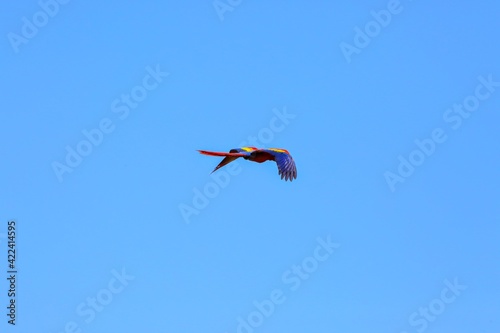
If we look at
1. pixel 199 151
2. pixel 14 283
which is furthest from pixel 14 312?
pixel 199 151

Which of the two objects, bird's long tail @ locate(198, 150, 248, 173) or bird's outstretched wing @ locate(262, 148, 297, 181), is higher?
bird's long tail @ locate(198, 150, 248, 173)

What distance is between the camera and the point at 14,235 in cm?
4703

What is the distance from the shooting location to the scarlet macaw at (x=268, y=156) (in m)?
42.4

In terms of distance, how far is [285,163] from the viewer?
42562mm

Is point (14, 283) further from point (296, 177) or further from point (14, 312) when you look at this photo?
point (296, 177)

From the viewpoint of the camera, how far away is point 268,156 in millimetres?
43469

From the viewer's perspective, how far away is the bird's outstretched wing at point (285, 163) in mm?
42312

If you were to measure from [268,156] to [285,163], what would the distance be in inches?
41.5

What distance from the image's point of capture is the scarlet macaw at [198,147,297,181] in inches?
1668

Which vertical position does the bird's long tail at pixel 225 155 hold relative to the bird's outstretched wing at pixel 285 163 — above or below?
above

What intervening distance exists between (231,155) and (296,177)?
2642 mm

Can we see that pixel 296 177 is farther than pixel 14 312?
No

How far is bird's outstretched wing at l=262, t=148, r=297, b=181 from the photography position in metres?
42.3

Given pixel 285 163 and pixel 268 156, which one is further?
pixel 268 156
